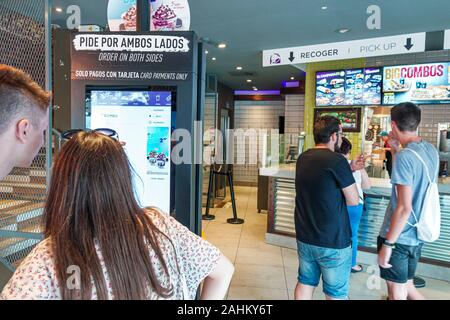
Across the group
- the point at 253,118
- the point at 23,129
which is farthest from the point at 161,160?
the point at 253,118

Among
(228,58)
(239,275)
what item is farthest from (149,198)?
(228,58)

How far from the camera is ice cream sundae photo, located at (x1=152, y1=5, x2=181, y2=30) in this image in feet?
5.87

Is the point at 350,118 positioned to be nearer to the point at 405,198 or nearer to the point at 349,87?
the point at 349,87

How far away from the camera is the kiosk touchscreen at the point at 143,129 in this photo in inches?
67.7

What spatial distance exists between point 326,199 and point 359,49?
2.59 metres

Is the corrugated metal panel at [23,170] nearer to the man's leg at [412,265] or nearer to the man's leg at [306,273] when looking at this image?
the man's leg at [306,273]

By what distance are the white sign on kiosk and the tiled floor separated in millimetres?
2549

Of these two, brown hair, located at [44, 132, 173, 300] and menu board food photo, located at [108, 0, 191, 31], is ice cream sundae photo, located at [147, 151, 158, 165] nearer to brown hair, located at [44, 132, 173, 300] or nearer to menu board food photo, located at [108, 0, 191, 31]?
menu board food photo, located at [108, 0, 191, 31]

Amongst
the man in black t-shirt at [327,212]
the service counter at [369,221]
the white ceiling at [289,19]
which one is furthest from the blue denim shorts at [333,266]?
the white ceiling at [289,19]

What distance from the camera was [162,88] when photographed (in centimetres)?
170

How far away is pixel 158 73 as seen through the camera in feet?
5.33

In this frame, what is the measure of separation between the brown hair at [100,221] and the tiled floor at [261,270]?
2.50m

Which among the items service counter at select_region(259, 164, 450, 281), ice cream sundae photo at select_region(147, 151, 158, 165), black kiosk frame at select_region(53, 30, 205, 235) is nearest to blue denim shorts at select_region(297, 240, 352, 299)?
black kiosk frame at select_region(53, 30, 205, 235)
